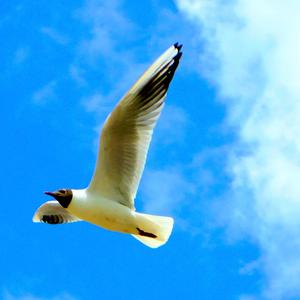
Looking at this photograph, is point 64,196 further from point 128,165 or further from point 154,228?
point 154,228

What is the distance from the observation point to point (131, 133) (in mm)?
11227

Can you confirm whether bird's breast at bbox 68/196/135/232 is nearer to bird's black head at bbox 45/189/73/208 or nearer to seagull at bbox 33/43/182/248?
seagull at bbox 33/43/182/248

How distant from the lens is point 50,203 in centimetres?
1338

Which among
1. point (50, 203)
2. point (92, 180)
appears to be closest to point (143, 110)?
point (92, 180)

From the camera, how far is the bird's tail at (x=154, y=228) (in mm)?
11562

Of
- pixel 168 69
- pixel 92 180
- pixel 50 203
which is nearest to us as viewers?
pixel 168 69

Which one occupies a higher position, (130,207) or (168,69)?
(168,69)

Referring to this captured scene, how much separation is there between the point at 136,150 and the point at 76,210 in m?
1.13

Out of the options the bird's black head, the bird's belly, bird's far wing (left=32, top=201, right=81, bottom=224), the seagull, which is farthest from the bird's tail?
bird's far wing (left=32, top=201, right=81, bottom=224)

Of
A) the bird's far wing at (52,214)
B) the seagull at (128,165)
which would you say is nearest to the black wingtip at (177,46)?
the seagull at (128,165)

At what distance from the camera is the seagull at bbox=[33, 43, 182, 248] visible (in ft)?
35.9

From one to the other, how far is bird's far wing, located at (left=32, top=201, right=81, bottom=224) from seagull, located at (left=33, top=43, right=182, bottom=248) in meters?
1.28

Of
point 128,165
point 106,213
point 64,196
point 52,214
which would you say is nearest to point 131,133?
point 128,165

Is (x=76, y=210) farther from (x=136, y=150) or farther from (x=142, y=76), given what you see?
(x=142, y=76)
